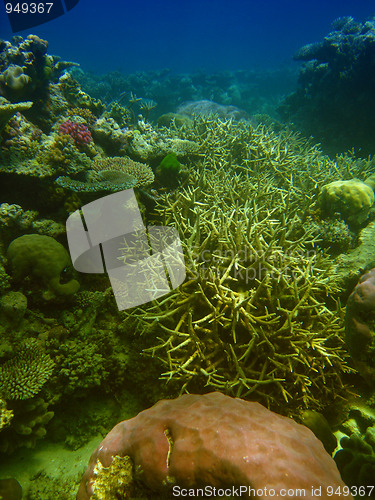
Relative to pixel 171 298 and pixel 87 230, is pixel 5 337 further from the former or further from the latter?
pixel 171 298

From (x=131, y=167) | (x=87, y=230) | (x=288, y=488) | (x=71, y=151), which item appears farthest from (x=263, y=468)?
(x=71, y=151)

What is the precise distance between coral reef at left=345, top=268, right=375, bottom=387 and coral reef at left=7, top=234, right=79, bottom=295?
2.94 metres

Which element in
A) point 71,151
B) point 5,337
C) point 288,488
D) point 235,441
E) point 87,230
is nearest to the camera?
point 288,488

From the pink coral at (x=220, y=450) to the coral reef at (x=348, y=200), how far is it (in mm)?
3550

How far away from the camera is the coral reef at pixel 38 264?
3.03 metres

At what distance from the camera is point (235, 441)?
1.58 meters

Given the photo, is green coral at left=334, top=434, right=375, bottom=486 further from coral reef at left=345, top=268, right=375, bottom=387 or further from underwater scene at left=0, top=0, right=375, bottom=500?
coral reef at left=345, top=268, right=375, bottom=387

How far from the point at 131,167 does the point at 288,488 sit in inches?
166

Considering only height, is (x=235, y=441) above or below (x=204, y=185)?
below

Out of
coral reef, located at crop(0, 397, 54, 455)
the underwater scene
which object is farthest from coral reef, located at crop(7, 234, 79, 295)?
coral reef, located at crop(0, 397, 54, 455)

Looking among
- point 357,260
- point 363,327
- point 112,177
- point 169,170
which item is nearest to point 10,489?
point 363,327

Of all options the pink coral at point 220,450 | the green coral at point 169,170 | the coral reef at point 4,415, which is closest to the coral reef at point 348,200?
the green coral at point 169,170

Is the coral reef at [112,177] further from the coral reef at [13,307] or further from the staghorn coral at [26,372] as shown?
the staghorn coral at [26,372]

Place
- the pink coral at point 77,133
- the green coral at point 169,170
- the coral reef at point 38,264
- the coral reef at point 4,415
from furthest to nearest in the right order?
1. the pink coral at point 77,133
2. the green coral at point 169,170
3. the coral reef at point 38,264
4. the coral reef at point 4,415
